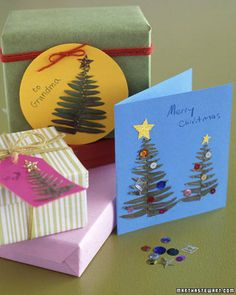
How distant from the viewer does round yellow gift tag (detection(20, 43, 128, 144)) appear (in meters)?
0.80

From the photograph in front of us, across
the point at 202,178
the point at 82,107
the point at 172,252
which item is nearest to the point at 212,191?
the point at 202,178

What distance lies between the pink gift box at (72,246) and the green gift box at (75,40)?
20cm

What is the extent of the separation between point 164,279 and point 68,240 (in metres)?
0.13

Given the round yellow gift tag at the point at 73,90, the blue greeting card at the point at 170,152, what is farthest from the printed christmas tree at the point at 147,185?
the round yellow gift tag at the point at 73,90

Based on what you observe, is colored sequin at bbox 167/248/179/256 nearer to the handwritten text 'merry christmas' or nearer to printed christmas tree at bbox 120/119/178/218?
printed christmas tree at bbox 120/119/178/218

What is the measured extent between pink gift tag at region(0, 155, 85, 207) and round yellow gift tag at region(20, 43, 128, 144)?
0.14 metres

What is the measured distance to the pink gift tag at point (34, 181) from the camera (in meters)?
0.63

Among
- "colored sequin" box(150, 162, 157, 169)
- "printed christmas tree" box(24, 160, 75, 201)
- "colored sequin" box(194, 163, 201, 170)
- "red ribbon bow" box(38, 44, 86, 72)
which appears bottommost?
"colored sequin" box(194, 163, 201, 170)

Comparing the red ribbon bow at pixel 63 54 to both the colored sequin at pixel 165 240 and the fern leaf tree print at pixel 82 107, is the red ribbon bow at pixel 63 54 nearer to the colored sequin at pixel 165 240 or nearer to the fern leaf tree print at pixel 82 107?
the fern leaf tree print at pixel 82 107

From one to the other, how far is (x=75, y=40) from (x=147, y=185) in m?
0.24

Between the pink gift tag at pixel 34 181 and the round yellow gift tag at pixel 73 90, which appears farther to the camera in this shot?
the round yellow gift tag at pixel 73 90

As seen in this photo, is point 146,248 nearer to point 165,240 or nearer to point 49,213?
point 165,240

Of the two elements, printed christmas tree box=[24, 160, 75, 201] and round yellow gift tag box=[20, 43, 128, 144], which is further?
round yellow gift tag box=[20, 43, 128, 144]

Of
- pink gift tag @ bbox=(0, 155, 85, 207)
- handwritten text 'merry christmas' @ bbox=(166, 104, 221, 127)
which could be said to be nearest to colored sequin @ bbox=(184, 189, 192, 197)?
handwritten text 'merry christmas' @ bbox=(166, 104, 221, 127)
